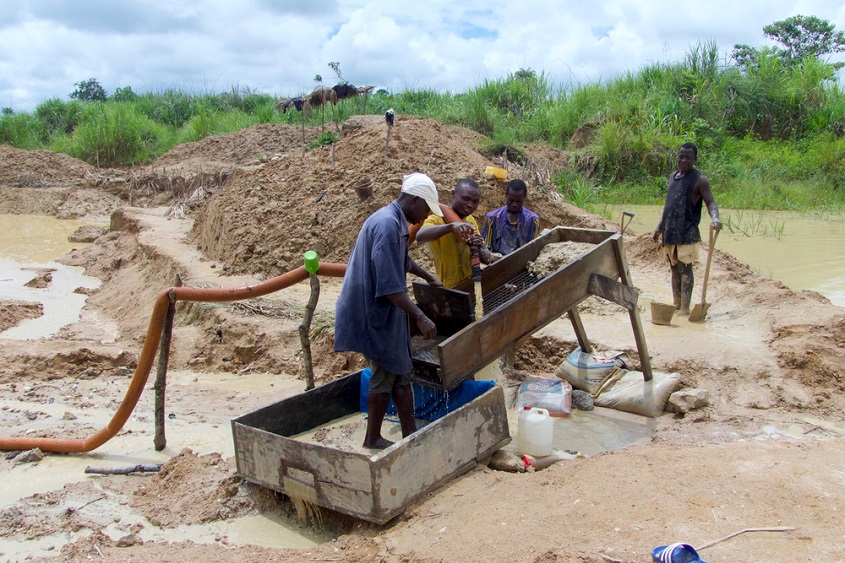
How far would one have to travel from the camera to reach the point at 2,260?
12297 millimetres

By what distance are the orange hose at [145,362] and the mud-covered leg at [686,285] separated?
4.14 meters

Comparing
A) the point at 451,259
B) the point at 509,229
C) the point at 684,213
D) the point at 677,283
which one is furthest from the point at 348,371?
the point at 684,213

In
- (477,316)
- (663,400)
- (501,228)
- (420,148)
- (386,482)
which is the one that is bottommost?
(663,400)

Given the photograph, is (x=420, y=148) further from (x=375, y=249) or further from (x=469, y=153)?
(x=375, y=249)

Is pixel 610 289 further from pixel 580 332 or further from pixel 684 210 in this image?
pixel 684 210

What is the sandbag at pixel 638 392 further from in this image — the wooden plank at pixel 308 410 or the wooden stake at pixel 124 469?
the wooden stake at pixel 124 469

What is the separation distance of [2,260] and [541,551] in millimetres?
12310

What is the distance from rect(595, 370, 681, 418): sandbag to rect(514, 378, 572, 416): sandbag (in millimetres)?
337

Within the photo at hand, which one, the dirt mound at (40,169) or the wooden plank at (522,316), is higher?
the dirt mound at (40,169)

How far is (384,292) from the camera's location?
137 inches

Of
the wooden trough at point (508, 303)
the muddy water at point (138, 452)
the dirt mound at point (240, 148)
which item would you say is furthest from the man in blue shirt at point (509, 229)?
the dirt mound at point (240, 148)

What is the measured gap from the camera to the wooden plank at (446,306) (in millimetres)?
4133

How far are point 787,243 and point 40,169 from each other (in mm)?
18519

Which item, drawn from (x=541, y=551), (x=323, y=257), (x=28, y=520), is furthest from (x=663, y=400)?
(x=323, y=257)
